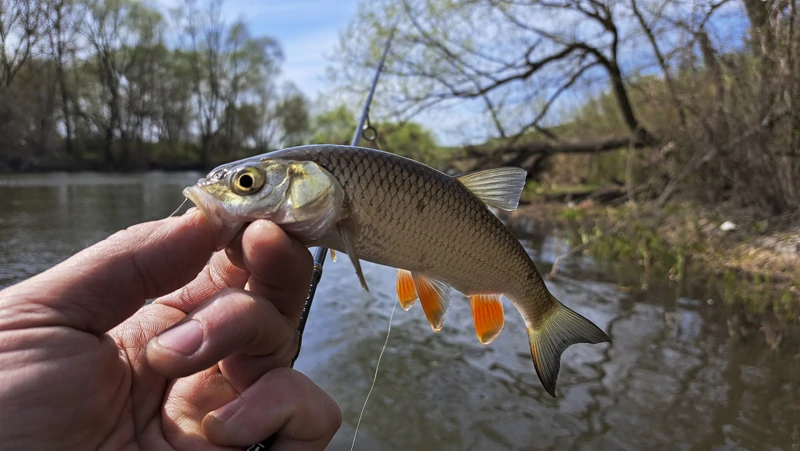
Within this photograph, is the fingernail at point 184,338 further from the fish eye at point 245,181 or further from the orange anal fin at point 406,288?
the orange anal fin at point 406,288

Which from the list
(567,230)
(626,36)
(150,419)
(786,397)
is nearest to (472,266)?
(150,419)

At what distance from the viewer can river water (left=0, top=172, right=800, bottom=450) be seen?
13.3 ft

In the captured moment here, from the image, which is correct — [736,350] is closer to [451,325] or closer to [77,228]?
[451,325]

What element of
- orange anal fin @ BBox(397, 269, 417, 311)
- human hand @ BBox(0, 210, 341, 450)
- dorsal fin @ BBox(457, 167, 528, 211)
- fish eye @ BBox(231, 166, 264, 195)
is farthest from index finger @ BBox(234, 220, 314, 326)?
dorsal fin @ BBox(457, 167, 528, 211)

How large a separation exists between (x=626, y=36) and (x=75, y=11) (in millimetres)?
14334

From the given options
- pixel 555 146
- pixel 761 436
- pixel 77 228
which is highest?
pixel 555 146

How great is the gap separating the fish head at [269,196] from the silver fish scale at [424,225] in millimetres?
59

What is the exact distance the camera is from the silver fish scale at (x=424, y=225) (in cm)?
158

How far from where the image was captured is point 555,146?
1611 cm

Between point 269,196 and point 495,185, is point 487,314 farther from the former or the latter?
point 269,196

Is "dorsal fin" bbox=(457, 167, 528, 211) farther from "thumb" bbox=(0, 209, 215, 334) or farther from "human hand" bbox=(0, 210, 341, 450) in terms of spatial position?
"thumb" bbox=(0, 209, 215, 334)

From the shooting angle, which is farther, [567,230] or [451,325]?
[567,230]

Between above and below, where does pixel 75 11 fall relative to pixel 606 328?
above

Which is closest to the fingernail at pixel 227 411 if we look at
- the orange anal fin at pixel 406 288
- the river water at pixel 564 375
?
the orange anal fin at pixel 406 288
